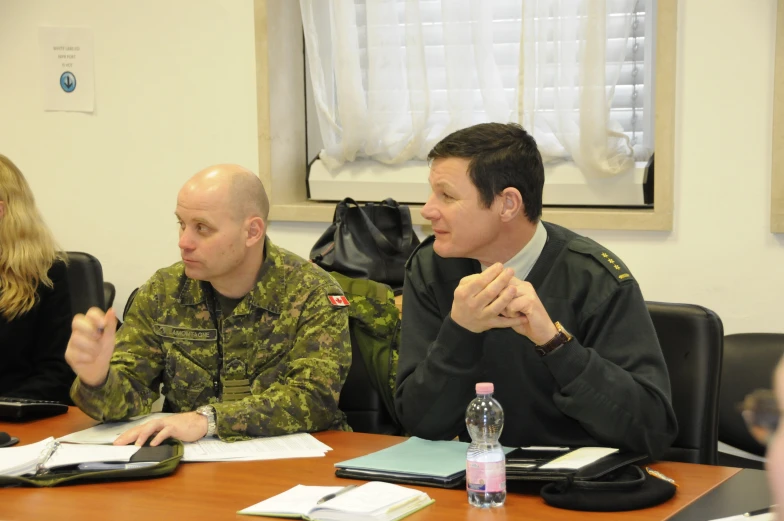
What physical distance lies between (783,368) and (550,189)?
9.69ft

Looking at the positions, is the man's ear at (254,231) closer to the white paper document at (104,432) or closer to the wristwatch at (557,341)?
the white paper document at (104,432)

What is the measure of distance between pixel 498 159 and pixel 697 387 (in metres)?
0.70

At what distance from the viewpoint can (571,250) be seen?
2320 millimetres

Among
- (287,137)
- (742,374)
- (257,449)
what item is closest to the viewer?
(257,449)

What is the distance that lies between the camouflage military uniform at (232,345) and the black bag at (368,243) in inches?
21.2

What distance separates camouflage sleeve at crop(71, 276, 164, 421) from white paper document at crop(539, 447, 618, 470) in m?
1.13

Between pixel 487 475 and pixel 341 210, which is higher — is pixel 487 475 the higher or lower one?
the lower one

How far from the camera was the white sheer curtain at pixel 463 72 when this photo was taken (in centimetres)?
351

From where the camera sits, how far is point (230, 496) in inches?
75.0

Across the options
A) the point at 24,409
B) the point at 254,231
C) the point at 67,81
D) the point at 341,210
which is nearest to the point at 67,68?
the point at 67,81

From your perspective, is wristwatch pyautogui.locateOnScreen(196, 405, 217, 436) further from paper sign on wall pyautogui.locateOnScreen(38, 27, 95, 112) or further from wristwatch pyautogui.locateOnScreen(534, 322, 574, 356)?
paper sign on wall pyautogui.locateOnScreen(38, 27, 95, 112)

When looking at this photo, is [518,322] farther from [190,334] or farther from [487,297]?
[190,334]

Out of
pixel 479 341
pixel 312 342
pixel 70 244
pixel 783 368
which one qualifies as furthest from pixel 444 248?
pixel 70 244

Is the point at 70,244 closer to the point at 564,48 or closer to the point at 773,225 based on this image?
the point at 564,48
